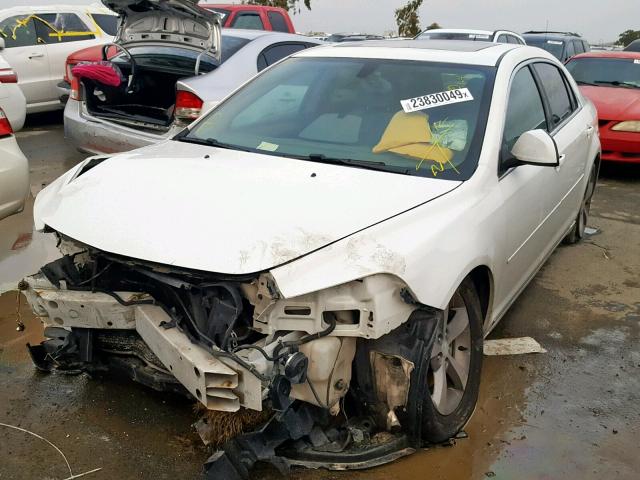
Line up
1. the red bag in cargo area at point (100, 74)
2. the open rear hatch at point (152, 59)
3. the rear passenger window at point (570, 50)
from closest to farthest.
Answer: the open rear hatch at point (152, 59), the red bag in cargo area at point (100, 74), the rear passenger window at point (570, 50)

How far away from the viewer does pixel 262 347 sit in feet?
7.87

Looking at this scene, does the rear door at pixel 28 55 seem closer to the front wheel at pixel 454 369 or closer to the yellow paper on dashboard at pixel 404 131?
the yellow paper on dashboard at pixel 404 131

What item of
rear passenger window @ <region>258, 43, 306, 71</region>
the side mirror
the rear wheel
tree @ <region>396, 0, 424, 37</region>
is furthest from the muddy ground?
→ tree @ <region>396, 0, 424, 37</region>

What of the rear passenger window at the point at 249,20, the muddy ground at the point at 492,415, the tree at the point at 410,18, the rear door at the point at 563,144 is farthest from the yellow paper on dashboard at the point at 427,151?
the tree at the point at 410,18

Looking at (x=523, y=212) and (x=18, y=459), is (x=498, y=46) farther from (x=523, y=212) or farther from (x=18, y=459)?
(x=18, y=459)

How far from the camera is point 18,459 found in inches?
108

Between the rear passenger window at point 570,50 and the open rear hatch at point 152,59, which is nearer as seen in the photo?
the open rear hatch at point 152,59

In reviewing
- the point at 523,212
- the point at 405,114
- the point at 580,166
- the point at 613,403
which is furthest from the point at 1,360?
the point at 580,166

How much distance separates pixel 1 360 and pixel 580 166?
13.0 feet

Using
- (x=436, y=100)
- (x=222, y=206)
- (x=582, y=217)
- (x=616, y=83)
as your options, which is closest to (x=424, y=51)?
(x=436, y=100)

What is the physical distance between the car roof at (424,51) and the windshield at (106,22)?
7.49m

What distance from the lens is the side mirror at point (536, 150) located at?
10.5ft

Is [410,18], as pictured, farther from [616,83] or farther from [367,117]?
[367,117]

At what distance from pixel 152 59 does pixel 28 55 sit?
14.2 feet
